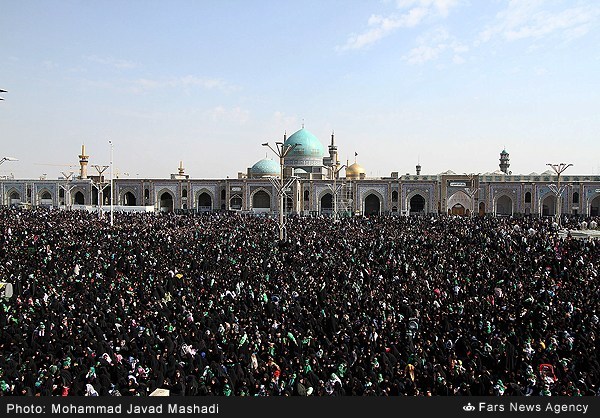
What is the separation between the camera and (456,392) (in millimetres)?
7617

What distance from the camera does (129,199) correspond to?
60281 mm

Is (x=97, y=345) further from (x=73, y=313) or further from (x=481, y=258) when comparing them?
(x=481, y=258)

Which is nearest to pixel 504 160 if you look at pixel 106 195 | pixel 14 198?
pixel 106 195

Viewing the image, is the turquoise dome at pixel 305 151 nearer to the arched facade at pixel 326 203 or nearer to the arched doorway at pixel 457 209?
the arched facade at pixel 326 203

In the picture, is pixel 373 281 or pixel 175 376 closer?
pixel 175 376

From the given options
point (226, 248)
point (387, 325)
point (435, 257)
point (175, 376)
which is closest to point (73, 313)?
point (175, 376)

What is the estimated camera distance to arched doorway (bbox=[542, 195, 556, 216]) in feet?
168

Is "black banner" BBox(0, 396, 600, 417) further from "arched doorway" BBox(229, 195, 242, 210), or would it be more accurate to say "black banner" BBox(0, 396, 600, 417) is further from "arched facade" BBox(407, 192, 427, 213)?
"arched doorway" BBox(229, 195, 242, 210)

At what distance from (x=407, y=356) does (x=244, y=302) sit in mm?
4595

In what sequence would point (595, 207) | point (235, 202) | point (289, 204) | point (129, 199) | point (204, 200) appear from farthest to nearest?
point (129, 199) → point (204, 200) → point (235, 202) → point (289, 204) → point (595, 207)

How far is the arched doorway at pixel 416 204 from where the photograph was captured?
5297 cm

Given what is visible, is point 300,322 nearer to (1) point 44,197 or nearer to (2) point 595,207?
(2) point 595,207

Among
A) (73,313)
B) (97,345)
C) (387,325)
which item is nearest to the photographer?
(97,345)

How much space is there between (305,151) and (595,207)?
29.3m
